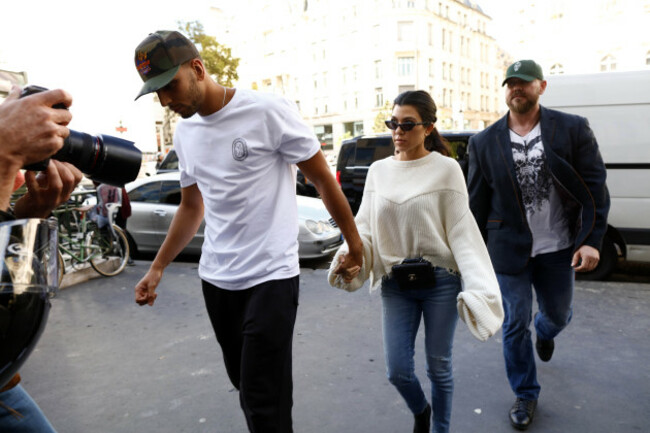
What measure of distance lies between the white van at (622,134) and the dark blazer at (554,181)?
10.8 feet

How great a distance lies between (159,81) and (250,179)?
20.4 inches

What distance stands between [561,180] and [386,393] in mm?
1697

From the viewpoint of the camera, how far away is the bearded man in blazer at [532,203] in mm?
2768

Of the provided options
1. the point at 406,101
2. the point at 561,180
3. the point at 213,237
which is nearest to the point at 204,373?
the point at 213,237

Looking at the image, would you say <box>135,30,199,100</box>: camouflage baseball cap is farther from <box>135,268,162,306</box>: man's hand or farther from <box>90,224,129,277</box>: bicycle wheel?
<box>90,224,129,277</box>: bicycle wheel

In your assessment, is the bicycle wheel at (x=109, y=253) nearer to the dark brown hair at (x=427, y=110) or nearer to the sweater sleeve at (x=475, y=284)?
the dark brown hair at (x=427, y=110)

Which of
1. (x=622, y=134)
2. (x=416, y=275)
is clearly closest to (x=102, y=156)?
(x=416, y=275)

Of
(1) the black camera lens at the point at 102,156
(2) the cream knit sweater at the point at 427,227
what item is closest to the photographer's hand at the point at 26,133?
(1) the black camera lens at the point at 102,156

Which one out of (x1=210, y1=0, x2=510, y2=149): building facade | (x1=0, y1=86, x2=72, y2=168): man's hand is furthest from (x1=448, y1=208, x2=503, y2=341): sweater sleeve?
(x1=210, y1=0, x2=510, y2=149): building facade

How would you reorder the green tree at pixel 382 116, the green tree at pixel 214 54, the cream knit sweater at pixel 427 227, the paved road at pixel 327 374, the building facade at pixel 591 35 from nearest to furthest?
the cream knit sweater at pixel 427 227
the paved road at pixel 327 374
the green tree at pixel 214 54
the building facade at pixel 591 35
the green tree at pixel 382 116

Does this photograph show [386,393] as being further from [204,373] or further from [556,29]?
[556,29]

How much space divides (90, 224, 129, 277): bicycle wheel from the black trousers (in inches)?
213

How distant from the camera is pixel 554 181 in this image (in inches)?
110

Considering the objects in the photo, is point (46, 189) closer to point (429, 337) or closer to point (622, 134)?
point (429, 337)
